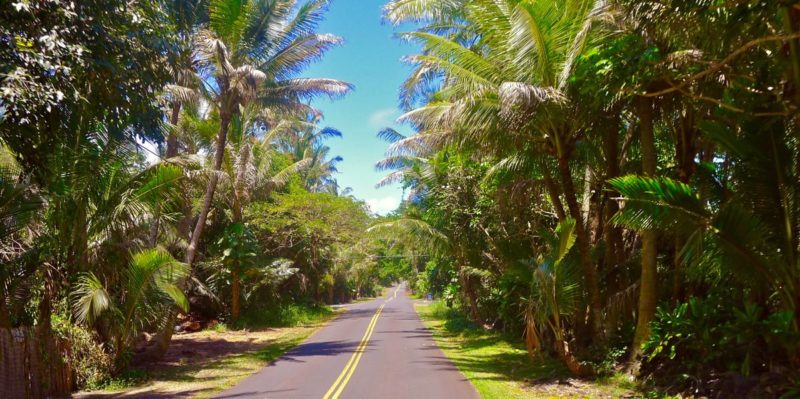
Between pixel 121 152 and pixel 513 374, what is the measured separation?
963cm

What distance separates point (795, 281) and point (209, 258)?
22.6 metres

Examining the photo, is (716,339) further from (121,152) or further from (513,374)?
(121,152)

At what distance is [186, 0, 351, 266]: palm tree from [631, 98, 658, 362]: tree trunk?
31.8 ft

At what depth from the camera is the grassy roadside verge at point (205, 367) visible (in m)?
10.6

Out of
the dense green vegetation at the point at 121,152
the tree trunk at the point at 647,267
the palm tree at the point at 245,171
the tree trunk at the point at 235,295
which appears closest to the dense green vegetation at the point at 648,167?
the tree trunk at the point at 647,267

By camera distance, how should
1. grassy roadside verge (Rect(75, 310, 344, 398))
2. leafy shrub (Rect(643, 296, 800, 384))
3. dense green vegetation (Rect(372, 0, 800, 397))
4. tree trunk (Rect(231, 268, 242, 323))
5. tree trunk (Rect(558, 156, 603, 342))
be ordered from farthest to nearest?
tree trunk (Rect(231, 268, 242, 323)), tree trunk (Rect(558, 156, 603, 342)), grassy roadside verge (Rect(75, 310, 344, 398)), leafy shrub (Rect(643, 296, 800, 384)), dense green vegetation (Rect(372, 0, 800, 397))

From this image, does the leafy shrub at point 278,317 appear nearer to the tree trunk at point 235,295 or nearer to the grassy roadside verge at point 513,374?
the tree trunk at point 235,295

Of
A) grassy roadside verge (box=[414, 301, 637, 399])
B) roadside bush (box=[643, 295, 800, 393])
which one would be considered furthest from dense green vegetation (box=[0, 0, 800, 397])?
grassy roadside verge (box=[414, 301, 637, 399])

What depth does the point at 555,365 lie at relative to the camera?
12414 mm

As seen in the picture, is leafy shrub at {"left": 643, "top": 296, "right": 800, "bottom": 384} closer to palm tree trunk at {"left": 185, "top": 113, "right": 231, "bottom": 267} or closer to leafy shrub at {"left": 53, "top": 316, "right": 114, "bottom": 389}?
leafy shrub at {"left": 53, "top": 316, "right": 114, "bottom": 389}

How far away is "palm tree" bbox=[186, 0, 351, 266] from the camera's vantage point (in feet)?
50.0

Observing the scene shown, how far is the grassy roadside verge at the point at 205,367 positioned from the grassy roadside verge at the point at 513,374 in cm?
502

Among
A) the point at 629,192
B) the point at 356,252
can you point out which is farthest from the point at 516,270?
the point at 356,252

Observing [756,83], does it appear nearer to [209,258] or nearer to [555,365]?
[555,365]
